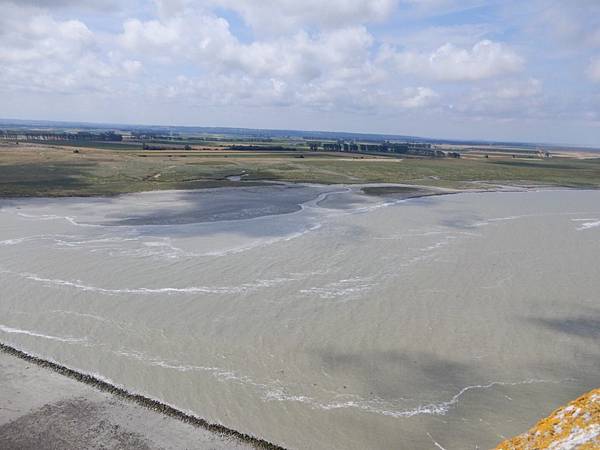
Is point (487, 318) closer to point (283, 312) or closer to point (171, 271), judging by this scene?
point (283, 312)

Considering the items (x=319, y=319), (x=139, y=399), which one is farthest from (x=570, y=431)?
(x=319, y=319)

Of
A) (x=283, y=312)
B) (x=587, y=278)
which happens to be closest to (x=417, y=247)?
(x=587, y=278)

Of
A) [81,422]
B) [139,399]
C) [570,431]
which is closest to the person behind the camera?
[570,431]

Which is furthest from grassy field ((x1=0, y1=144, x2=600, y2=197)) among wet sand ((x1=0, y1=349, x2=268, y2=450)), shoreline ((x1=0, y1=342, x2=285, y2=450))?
wet sand ((x1=0, y1=349, x2=268, y2=450))

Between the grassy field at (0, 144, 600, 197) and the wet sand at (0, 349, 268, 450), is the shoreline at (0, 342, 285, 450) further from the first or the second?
the grassy field at (0, 144, 600, 197)

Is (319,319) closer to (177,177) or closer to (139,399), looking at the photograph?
(139,399)

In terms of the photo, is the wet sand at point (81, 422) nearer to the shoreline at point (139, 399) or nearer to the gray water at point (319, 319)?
the shoreline at point (139, 399)

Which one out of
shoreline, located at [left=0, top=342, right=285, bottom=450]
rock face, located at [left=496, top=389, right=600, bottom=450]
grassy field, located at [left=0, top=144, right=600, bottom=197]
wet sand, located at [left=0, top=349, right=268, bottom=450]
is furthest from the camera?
grassy field, located at [left=0, top=144, right=600, bottom=197]
